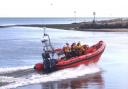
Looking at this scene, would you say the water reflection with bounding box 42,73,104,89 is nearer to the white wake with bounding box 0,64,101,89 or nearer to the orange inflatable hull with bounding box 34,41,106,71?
the white wake with bounding box 0,64,101,89

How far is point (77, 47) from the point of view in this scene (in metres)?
22.5

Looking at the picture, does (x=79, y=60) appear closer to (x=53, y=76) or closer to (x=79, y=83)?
(x=53, y=76)

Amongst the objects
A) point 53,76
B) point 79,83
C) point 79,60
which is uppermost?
point 79,60

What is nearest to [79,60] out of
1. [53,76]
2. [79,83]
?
[53,76]

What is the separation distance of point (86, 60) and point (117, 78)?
2689 millimetres

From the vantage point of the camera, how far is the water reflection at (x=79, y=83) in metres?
18.3

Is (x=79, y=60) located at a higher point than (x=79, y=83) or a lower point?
higher

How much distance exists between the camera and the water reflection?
18.3 m

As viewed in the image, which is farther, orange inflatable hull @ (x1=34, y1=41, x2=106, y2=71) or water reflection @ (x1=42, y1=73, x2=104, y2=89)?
orange inflatable hull @ (x1=34, y1=41, x2=106, y2=71)

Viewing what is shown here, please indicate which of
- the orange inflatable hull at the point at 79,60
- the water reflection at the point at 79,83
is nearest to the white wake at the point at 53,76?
the orange inflatable hull at the point at 79,60

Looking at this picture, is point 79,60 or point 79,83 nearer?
point 79,83

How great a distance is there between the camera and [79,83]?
1914 cm

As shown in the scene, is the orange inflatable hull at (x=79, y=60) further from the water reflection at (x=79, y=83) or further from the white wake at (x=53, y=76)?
the water reflection at (x=79, y=83)

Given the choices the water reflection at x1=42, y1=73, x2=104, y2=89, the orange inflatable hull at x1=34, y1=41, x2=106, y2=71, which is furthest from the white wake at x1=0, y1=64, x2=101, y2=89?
the water reflection at x1=42, y1=73, x2=104, y2=89
